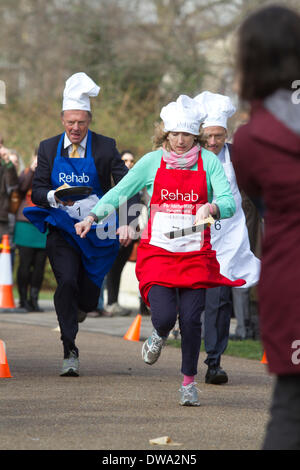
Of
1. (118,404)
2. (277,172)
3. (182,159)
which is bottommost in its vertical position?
(118,404)

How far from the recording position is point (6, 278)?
46.5 ft

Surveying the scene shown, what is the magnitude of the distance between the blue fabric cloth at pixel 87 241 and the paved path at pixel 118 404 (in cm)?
85

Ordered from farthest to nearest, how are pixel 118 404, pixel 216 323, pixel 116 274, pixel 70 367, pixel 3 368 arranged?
pixel 116 274 → pixel 216 323 → pixel 70 367 → pixel 3 368 → pixel 118 404

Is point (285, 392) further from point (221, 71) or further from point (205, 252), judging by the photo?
point (221, 71)

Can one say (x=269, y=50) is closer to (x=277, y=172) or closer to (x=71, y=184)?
(x=277, y=172)

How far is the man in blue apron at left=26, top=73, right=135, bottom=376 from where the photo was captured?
7.87m

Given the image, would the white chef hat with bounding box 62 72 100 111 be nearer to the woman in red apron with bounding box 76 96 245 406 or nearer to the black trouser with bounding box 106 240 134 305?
the woman in red apron with bounding box 76 96 245 406

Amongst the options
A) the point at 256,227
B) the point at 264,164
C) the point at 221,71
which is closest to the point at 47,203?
the point at 256,227

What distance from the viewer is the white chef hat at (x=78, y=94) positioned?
797 cm

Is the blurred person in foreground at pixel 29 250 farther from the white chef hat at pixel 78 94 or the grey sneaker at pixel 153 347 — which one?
the grey sneaker at pixel 153 347

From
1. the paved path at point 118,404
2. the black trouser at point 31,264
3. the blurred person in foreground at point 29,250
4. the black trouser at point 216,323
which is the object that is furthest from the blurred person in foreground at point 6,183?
the black trouser at point 216,323

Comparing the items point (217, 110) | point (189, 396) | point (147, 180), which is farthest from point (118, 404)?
point (217, 110)

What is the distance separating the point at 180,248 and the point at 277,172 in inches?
120

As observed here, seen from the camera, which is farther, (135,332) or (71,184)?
(135,332)
